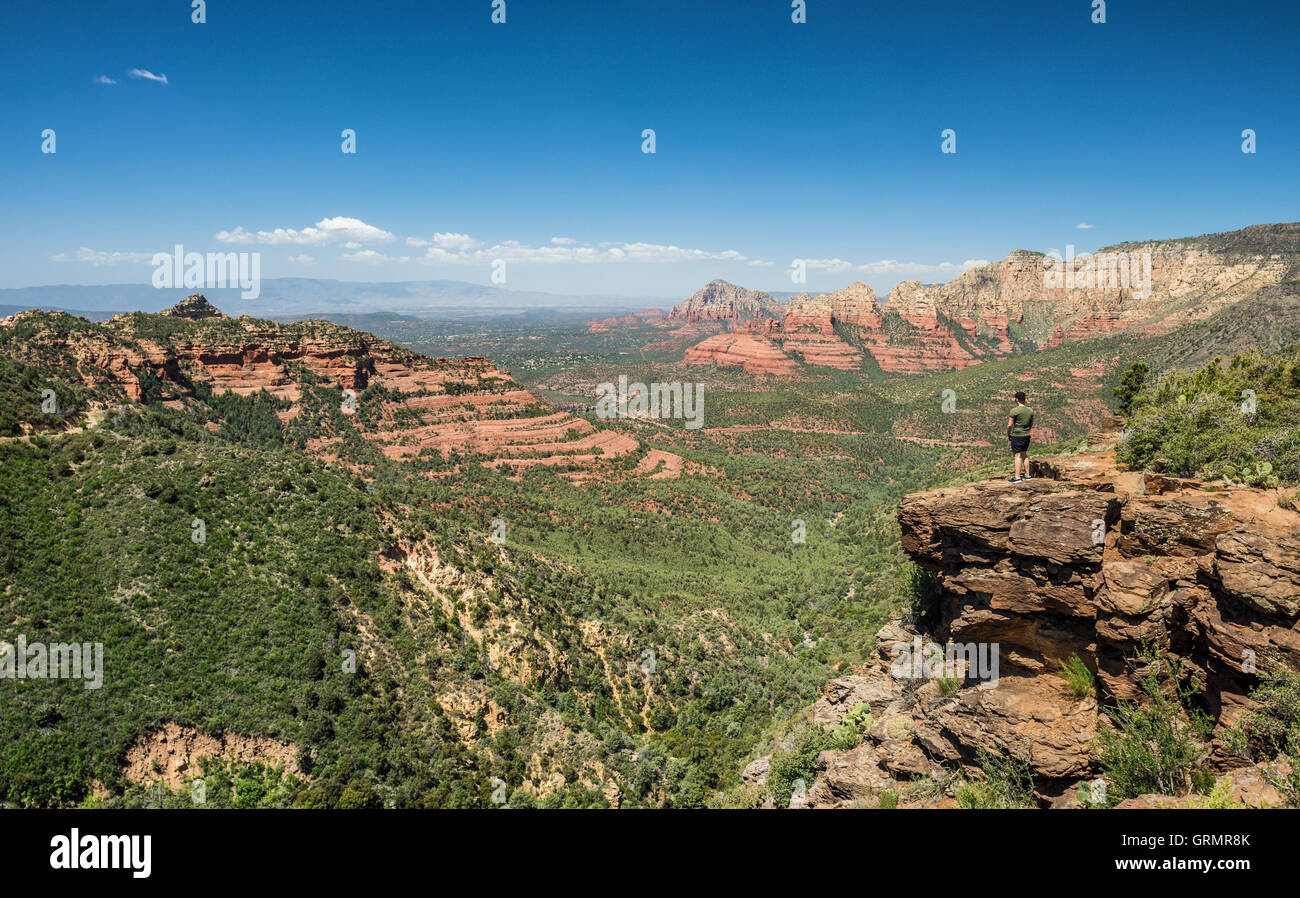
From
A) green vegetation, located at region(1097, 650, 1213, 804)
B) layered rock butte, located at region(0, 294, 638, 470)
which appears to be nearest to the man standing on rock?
green vegetation, located at region(1097, 650, 1213, 804)

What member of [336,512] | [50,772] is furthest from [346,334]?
[50,772]

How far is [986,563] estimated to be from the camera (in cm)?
1488

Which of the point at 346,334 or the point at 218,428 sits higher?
the point at 346,334

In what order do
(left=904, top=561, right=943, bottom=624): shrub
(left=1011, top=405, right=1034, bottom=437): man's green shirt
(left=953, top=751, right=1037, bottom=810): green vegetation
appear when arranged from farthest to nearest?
1. (left=904, top=561, right=943, bottom=624): shrub
2. (left=1011, top=405, right=1034, bottom=437): man's green shirt
3. (left=953, top=751, right=1037, bottom=810): green vegetation

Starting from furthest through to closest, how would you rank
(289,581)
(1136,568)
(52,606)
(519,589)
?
(519,589) < (289,581) < (52,606) < (1136,568)

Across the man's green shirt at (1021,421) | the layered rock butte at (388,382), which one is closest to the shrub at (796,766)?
the man's green shirt at (1021,421)

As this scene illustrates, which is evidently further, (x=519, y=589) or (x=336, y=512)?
(x=519, y=589)

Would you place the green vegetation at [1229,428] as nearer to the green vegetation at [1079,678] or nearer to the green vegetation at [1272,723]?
the green vegetation at [1079,678]

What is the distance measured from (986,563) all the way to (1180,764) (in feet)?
17.9

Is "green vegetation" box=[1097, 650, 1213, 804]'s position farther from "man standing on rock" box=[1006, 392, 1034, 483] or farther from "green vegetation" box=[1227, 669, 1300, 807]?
"man standing on rock" box=[1006, 392, 1034, 483]

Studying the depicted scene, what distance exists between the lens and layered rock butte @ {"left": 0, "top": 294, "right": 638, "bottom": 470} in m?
76.6

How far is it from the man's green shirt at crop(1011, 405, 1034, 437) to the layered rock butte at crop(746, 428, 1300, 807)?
4.88 ft

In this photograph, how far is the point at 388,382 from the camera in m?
88.8

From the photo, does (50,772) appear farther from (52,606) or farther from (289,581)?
(289,581)
